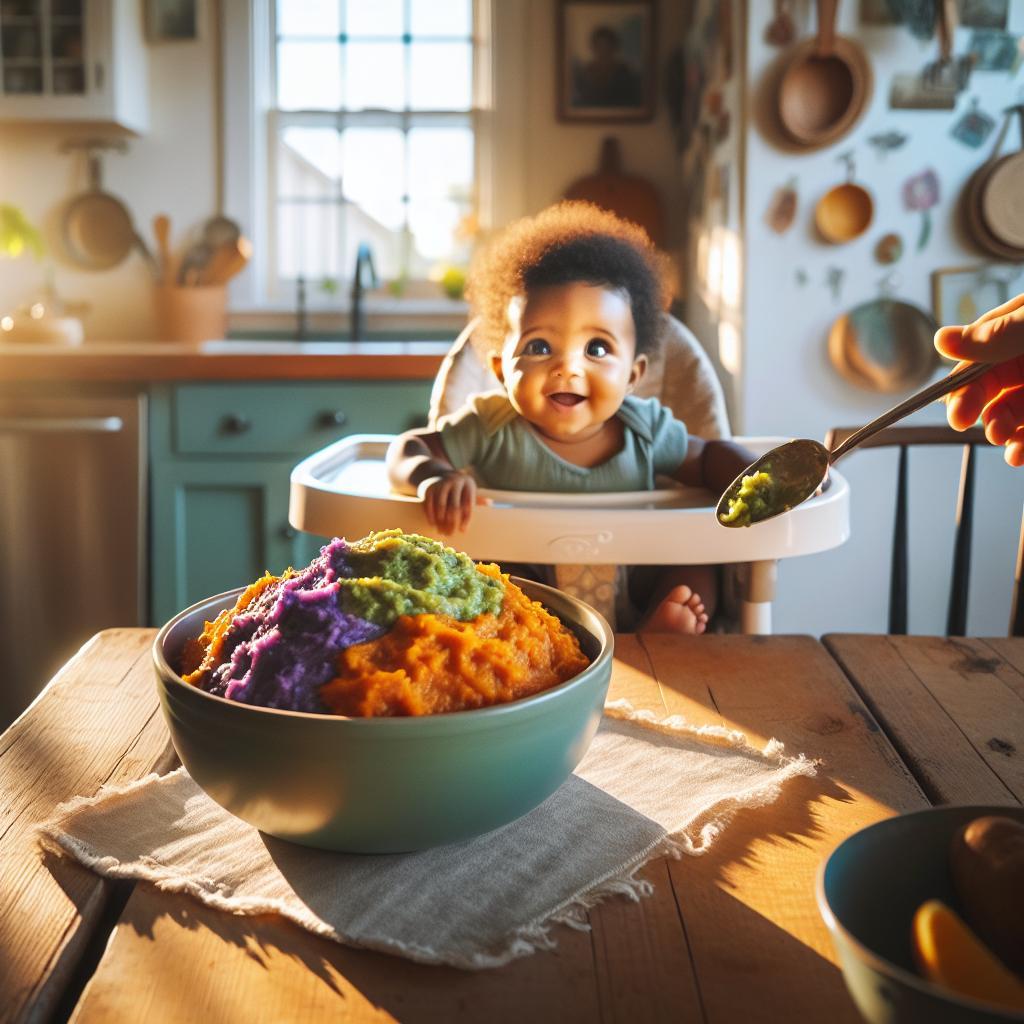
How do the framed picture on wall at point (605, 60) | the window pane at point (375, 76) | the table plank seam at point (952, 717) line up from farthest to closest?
the window pane at point (375, 76) < the framed picture on wall at point (605, 60) < the table plank seam at point (952, 717)

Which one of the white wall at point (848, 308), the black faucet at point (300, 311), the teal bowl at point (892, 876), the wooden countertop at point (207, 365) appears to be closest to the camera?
the teal bowl at point (892, 876)

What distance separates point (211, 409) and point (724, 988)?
2.20 m

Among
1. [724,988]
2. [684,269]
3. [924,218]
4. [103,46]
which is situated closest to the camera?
[724,988]

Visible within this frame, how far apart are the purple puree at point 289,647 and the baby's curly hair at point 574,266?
2.91 feet

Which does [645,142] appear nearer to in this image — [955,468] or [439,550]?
[955,468]

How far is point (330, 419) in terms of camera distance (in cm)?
248

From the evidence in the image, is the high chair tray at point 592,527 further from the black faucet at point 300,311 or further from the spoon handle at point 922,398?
the black faucet at point 300,311

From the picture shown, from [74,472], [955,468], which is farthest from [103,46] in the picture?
[955,468]

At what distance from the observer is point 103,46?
2.81 metres

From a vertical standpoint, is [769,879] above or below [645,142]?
below

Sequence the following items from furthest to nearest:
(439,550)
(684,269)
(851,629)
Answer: (684,269), (851,629), (439,550)

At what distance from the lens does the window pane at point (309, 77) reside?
3.22 meters

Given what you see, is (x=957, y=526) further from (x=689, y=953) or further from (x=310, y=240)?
(x=310, y=240)

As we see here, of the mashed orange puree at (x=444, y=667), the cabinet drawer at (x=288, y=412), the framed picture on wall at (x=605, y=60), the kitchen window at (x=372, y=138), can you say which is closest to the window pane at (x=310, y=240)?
the kitchen window at (x=372, y=138)
